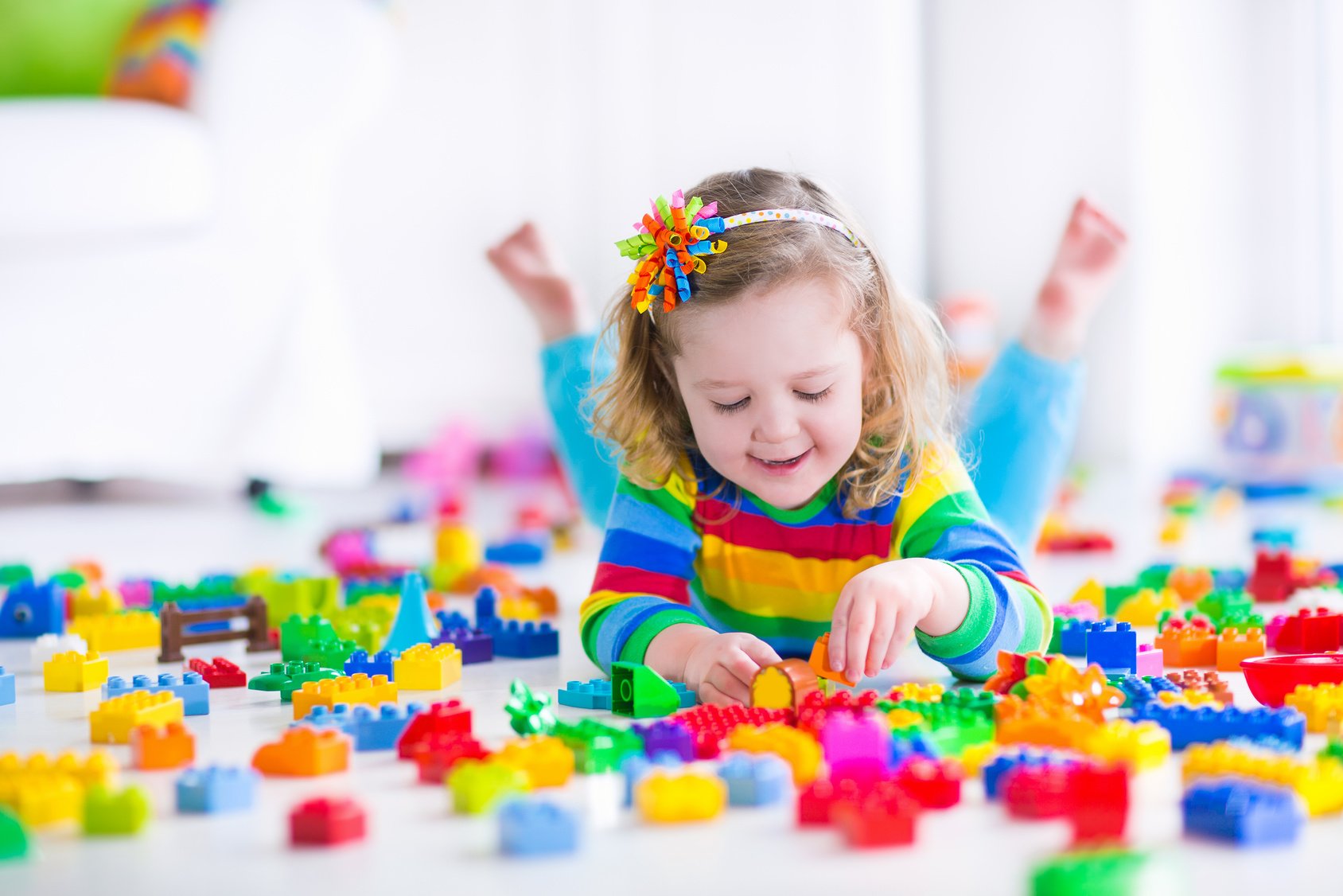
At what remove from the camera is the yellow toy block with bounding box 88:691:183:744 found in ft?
3.07

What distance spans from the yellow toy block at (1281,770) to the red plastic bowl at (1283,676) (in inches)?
7.4

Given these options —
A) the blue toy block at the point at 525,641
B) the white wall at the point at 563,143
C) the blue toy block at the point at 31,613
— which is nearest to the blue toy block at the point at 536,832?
the blue toy block at the point at 525,641

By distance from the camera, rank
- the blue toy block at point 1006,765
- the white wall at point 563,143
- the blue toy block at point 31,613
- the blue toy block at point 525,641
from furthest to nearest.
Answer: the white wall at point 563,143 < the blue toy block at point 31,613 < the blue toy block at point 525,641 < the blue toy block at point 1006,765

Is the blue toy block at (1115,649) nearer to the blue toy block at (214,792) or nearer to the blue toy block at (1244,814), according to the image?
the blue toy block at (1244,814)

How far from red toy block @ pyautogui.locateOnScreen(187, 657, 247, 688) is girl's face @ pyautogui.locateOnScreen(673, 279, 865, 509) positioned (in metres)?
0.39

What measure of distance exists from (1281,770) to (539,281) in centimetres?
114

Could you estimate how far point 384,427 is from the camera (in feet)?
11.9

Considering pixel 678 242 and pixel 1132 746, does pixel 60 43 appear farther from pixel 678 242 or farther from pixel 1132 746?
pixel 1132 746

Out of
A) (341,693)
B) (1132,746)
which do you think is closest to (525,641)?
Result: (341,693)

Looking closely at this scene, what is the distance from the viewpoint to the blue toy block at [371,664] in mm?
1131

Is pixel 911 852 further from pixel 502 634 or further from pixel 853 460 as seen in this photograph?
pixel 502 634

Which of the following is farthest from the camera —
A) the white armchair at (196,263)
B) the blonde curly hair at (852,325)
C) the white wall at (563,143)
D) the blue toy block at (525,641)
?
the white wall at (563,143)

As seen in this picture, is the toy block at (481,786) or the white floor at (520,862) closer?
the white floor at (520,862)

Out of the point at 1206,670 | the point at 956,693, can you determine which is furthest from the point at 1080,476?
the point at 956,693
